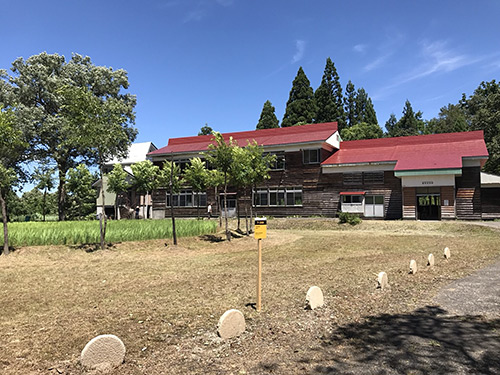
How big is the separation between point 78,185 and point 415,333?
45472 mm

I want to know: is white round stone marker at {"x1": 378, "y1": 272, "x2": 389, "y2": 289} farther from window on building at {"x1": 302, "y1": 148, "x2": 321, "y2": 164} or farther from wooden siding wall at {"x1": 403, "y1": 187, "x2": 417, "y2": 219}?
window on building at {"x1": 302, "y1": 148, "x2": 321, "y2": 164}

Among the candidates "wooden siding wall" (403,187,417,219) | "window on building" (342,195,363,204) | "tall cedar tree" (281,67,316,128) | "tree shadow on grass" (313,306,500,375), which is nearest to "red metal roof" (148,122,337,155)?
"window on building" (342,195,363,204)

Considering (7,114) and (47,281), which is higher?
(7,114)

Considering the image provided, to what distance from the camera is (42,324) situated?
224 inches

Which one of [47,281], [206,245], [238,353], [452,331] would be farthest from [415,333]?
[206,245]

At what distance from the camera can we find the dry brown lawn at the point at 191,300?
14.8 feet

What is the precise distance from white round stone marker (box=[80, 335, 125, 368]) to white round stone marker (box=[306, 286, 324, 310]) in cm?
340

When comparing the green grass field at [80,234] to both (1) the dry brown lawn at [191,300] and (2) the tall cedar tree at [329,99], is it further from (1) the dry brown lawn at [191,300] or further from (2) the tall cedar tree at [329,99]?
(2) the tall cedar tree at [329,99]

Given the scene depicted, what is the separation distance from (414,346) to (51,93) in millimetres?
37194

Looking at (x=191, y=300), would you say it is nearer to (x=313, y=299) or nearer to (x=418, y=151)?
(x=313, y=299)

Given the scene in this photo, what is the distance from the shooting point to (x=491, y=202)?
31.2 metres

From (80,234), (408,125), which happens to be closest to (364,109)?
(408,125)

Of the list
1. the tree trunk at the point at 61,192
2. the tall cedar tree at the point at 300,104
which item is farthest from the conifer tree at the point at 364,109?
the tree trunk at the point at 61,192

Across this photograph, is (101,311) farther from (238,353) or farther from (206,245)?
(206,245)
